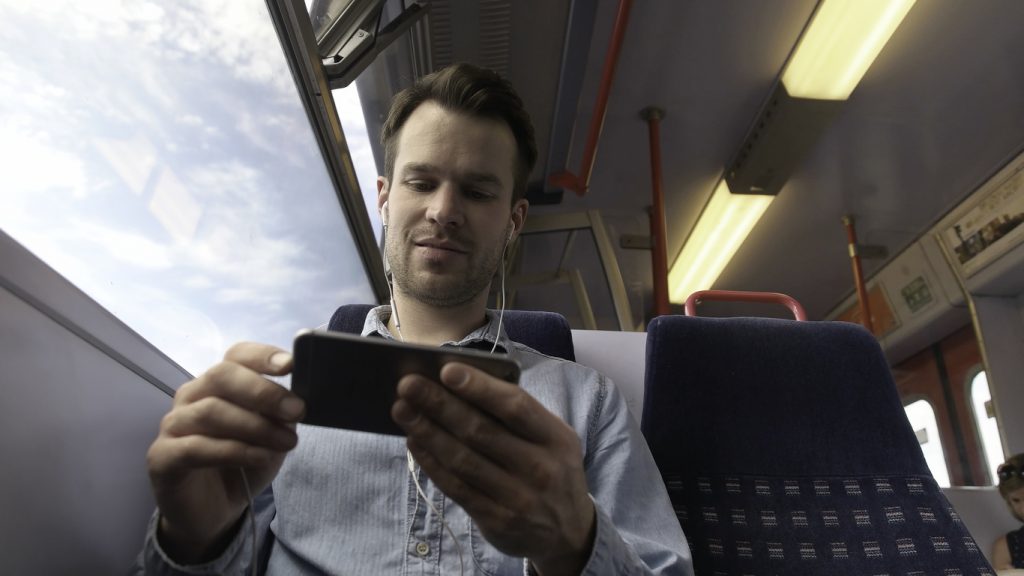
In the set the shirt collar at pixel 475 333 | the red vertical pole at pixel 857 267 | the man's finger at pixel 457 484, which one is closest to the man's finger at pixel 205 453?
the man's finger at pixel 457 484

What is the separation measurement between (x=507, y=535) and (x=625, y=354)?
87 cm

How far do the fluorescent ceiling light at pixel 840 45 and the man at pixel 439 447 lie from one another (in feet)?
5.60

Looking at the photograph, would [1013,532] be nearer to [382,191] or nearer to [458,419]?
[382,191]

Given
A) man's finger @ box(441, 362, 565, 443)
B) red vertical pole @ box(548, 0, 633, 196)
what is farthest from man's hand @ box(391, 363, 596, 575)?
red vertical pole @ box(548, 0, 633, 196)

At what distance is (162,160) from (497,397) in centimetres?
103

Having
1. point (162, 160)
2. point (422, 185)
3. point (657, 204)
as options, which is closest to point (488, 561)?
point (422, 185)

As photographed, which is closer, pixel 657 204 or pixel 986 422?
pixel 657 204

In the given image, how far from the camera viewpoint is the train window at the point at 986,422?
4.08 m

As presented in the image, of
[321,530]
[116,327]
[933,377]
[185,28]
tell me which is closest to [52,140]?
[116,327]

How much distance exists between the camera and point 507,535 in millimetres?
646

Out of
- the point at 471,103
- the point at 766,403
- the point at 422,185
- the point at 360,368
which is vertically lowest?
the point at 360,368

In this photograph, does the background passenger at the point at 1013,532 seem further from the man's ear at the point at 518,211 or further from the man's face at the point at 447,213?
the man's face at the point at 447,213

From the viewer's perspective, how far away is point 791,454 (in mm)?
1186

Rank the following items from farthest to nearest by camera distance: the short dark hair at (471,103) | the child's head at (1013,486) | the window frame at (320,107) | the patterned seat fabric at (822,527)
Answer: the child's head at (1013,486) < the window frame at (320,107) < the short dark hair at (471,103) < the patterned seat fabric at (822,527)
